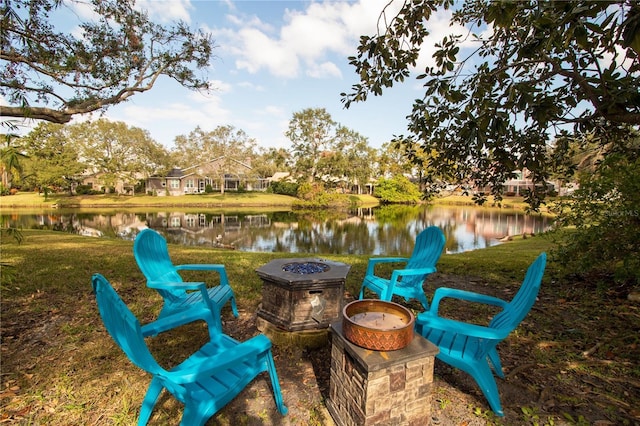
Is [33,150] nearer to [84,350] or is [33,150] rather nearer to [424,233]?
[84,350]

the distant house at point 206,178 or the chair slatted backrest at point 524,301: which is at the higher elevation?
the distant house at point 206,178

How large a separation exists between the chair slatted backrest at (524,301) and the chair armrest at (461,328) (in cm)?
9

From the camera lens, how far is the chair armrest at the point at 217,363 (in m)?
1.58

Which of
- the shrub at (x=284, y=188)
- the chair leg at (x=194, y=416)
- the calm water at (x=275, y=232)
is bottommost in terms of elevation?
the calm water at (x=275, y=232)

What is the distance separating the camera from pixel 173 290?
285 centimetres

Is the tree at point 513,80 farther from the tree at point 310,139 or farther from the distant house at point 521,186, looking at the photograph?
the tree at point 310,139

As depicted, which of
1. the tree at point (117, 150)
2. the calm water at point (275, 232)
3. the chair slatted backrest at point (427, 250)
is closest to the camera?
the chair slatted backrest at point (427, 250)

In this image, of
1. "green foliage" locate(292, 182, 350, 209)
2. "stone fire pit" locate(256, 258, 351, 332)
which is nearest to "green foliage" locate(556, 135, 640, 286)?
"stone fire pit" locate(256, 258, 351, 332)

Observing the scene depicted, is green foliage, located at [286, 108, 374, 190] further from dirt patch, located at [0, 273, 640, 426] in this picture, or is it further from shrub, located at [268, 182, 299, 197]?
dirt patch, located at [0, 273, 640, 426]

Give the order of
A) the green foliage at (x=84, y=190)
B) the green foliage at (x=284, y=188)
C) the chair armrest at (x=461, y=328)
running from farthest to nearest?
the green foliage at (x=284, y=188), the green foliage at (x=84, y=190), the chair armrest at (x=461, y=328)

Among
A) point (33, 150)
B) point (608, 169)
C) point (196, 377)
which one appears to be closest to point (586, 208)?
point (608, 169)

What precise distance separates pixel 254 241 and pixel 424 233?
1037cm

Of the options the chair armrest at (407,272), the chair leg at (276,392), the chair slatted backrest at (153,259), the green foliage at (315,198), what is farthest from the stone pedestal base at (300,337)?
the green foliage at (315,198)

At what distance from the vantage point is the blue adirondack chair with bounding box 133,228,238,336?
2.32 metres
